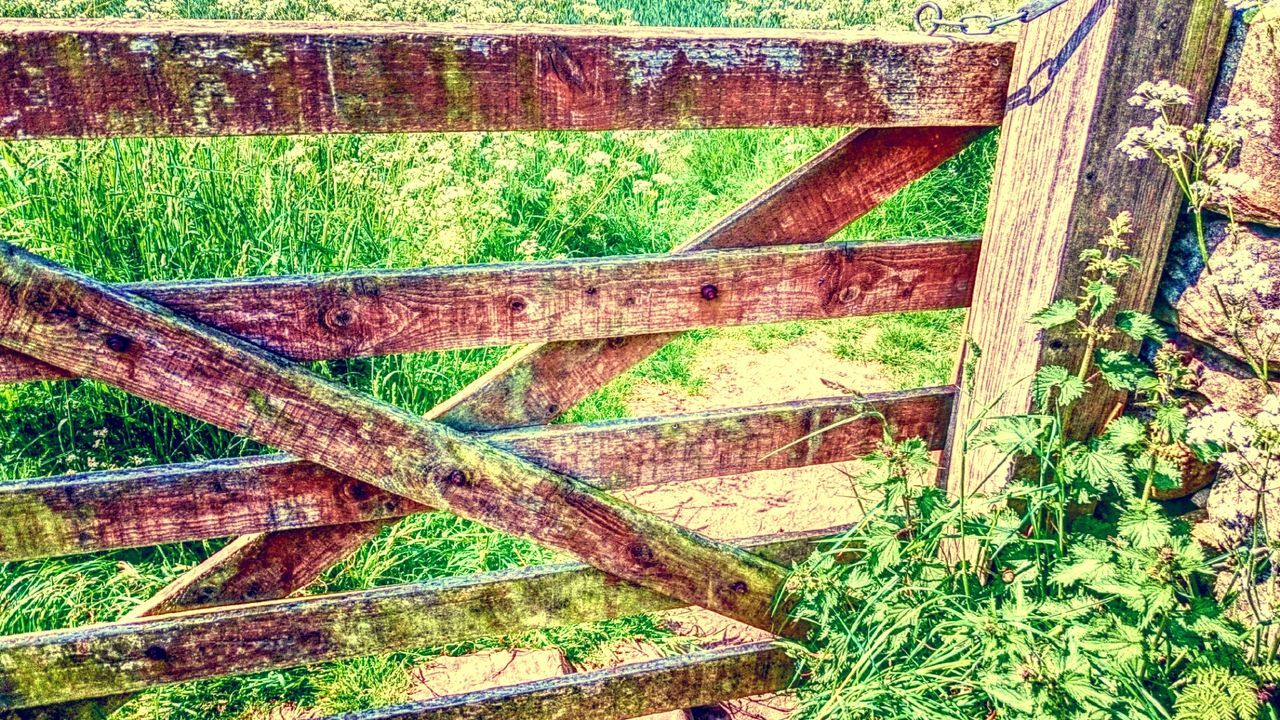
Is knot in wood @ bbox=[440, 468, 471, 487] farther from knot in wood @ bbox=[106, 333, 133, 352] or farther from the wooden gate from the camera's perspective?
knot in wood @ bbox=[106, 333, 133, 352]

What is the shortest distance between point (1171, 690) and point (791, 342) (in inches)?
129

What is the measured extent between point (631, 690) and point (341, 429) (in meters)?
1.07

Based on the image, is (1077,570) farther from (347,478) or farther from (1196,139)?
(347,478)

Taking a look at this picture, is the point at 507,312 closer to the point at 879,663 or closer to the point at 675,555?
the point at 675,555

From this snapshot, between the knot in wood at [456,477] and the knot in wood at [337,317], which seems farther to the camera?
the knot in wood at [456,477]

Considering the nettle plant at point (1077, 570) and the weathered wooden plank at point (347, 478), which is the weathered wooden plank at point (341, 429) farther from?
the nettle plant at point (1077, 570)

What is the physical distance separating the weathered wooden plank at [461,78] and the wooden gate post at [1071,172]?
0.39ft

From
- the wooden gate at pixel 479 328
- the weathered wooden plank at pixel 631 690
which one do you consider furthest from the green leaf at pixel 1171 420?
the weathered wooden plank at pixel 631 690

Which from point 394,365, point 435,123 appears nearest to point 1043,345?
point 435,123

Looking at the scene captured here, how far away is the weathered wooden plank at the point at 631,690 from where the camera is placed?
243 cm

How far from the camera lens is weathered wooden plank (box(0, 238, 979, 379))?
6.01 feet

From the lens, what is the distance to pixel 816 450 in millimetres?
2354

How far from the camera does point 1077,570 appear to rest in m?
1.99

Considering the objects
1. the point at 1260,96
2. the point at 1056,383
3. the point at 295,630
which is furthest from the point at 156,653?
the point at 1260,96
